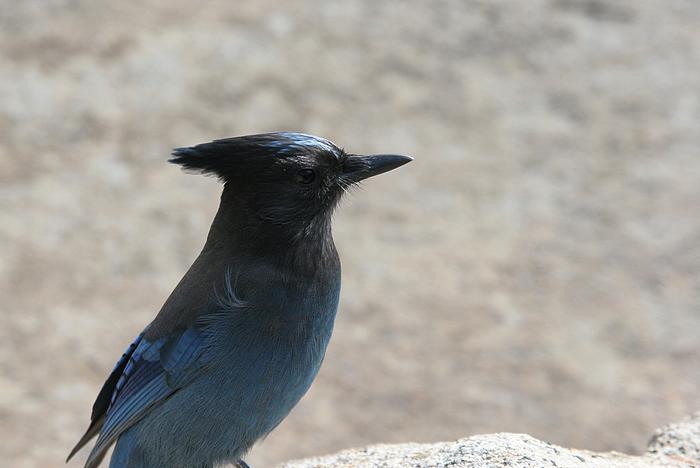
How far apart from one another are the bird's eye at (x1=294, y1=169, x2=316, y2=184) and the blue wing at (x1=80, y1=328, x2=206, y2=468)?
54 centimetres

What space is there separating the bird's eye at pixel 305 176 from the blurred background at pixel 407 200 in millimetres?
2497

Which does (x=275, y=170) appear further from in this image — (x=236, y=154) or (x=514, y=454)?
(x=514, y=454)

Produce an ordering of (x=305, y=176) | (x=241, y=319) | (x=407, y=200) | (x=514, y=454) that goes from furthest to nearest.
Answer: (x=407, y=200) → (x=305, y=176) → (x=241, y=319) → (x=514, y=454)

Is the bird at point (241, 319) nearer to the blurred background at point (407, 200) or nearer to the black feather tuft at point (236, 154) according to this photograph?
the black feather tuft at point (236, 154)

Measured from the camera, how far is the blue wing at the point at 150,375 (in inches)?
124

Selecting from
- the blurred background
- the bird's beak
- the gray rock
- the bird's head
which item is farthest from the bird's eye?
the blurred background

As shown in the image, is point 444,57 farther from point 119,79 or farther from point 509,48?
point 119,79

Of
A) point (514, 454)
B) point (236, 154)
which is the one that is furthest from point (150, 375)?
point (514, 454)

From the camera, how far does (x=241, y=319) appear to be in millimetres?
3092

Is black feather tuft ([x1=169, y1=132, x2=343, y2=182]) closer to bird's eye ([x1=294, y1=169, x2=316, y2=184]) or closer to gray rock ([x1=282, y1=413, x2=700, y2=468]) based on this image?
bird's eye ([x1=294, y1=169, x2=316, y2=184])

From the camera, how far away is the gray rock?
2910 mm

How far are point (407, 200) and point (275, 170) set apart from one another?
13.9 ft

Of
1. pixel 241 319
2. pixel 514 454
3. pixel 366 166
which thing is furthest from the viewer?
pixel 366 166

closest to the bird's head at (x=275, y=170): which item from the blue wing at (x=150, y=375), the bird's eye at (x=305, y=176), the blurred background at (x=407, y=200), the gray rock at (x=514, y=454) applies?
the bird's eye at (x=305, y=176)
